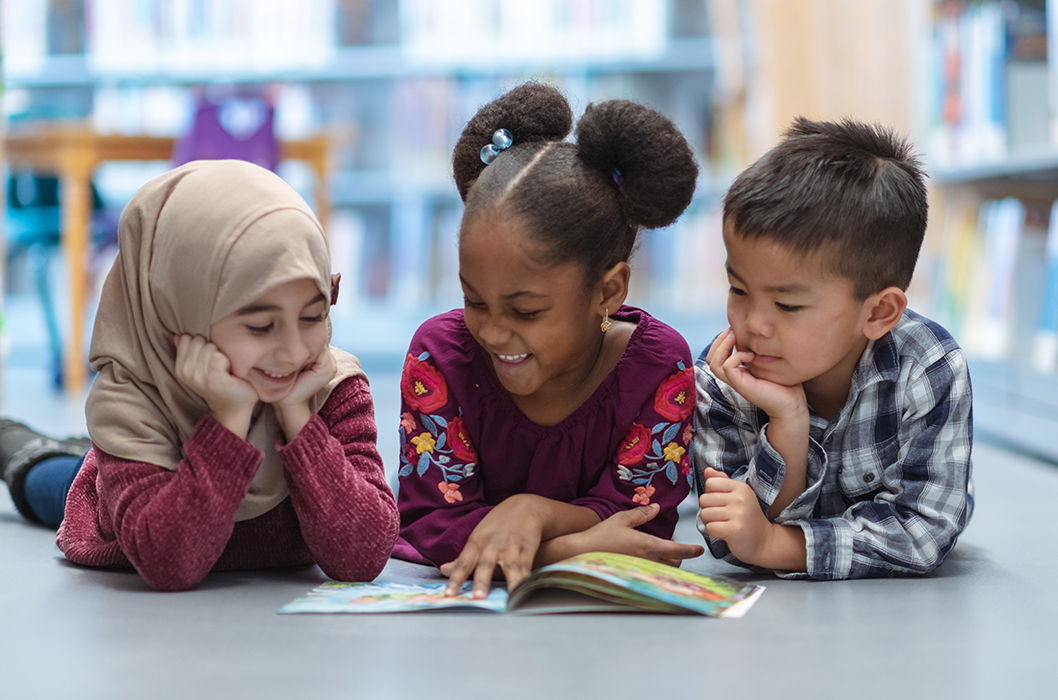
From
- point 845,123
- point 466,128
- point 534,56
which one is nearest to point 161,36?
point 534,56

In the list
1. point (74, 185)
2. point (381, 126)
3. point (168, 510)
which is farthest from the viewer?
point (381, 126)

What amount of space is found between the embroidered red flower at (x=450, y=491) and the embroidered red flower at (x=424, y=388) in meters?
0.09

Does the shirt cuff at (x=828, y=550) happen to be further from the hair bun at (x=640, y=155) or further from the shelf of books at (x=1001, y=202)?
the shelf of books at (x=1001, y=202)

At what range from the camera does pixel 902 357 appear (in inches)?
46.9

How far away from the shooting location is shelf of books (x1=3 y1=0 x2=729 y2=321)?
3.93 m

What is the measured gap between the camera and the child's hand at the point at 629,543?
111cm

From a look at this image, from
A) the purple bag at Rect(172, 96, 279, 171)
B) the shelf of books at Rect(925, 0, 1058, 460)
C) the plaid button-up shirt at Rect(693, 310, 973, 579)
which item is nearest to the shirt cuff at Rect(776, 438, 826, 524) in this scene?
the plaid button-up shirt at Rect(693, 310, 973, 579)

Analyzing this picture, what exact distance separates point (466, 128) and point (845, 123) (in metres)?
0.47

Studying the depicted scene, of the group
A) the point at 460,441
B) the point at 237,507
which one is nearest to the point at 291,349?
the point at 237,507

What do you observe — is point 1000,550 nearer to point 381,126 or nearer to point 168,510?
point 168,510

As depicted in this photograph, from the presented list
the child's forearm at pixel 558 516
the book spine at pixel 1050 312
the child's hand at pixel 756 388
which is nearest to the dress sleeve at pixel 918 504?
the child's hand at pixel 756 388

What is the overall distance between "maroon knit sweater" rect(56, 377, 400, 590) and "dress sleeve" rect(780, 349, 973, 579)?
51cm

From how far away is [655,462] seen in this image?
3.92 feet

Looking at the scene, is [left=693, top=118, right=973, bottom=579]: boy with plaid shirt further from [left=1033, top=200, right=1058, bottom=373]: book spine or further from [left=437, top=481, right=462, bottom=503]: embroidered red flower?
[left=1033, top=200, right=1058, bottom=373]: book spine
